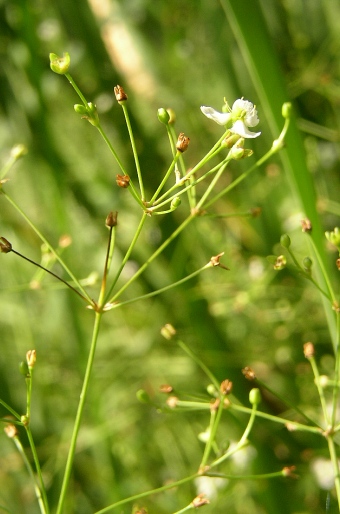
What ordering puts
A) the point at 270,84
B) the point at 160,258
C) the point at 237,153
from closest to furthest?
1. the point at 237,153
2. the point at 270,84
3. the point at 160,258

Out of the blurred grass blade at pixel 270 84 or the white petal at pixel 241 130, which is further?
the blurred grass blade at pixel 270 84

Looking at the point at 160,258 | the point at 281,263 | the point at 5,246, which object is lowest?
the point at 160,258

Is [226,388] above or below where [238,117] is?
below

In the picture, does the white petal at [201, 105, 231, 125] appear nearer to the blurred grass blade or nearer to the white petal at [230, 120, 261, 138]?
the white petal at [230, 120, 261, 138]

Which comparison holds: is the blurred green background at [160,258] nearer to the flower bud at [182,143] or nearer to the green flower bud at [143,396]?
the green flower bud at [143,396]

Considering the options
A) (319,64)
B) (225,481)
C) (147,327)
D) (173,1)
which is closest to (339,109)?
(319,64)

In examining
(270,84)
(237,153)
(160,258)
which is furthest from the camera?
(160,258)

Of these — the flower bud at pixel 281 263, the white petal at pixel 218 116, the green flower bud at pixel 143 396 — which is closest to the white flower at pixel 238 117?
the white petal at pixel 218 116

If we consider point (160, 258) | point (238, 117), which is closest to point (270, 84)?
point (238, 117)

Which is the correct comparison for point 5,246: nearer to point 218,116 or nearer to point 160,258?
point 218,116
